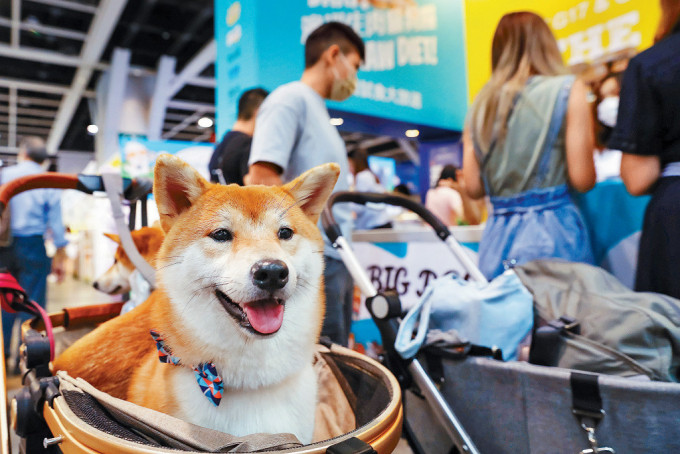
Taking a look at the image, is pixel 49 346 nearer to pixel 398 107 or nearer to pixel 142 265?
pixel 142 265

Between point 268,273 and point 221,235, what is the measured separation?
136 mm

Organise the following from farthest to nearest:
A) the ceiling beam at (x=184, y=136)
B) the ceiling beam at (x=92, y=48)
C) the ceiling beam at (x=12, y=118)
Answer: the ceiling beam at (x=184, y=136) < the ceiling beam at (x=12, y=118) < the ceiling beam at (x=92, y=48)

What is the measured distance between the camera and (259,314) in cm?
60

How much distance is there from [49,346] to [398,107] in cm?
328

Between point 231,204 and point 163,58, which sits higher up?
point 163,58

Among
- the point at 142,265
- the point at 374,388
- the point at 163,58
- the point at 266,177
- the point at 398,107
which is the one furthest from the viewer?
the point at 163,58

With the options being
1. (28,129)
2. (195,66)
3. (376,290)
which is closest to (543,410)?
(376,290)

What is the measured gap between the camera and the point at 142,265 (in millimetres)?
972

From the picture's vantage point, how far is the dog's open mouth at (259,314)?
0.60m

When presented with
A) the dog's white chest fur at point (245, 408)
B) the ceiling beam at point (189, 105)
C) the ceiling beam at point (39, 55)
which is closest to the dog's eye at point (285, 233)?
the dog's white chest fur at point (245, 408)

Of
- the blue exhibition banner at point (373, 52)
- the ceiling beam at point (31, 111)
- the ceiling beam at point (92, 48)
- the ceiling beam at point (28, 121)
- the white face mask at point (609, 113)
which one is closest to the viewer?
the white face mask at point (609, 113)

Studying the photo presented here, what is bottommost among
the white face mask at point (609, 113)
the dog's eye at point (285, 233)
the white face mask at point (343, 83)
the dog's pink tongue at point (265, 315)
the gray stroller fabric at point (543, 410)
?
→ the gray stroller fabric at point (543, 410)

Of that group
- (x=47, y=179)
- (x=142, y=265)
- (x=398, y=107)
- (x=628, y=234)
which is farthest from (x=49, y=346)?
(x=398, y=107)

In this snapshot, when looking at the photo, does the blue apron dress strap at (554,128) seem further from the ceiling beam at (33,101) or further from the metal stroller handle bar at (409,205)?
the ceiling beam at (33,101)
